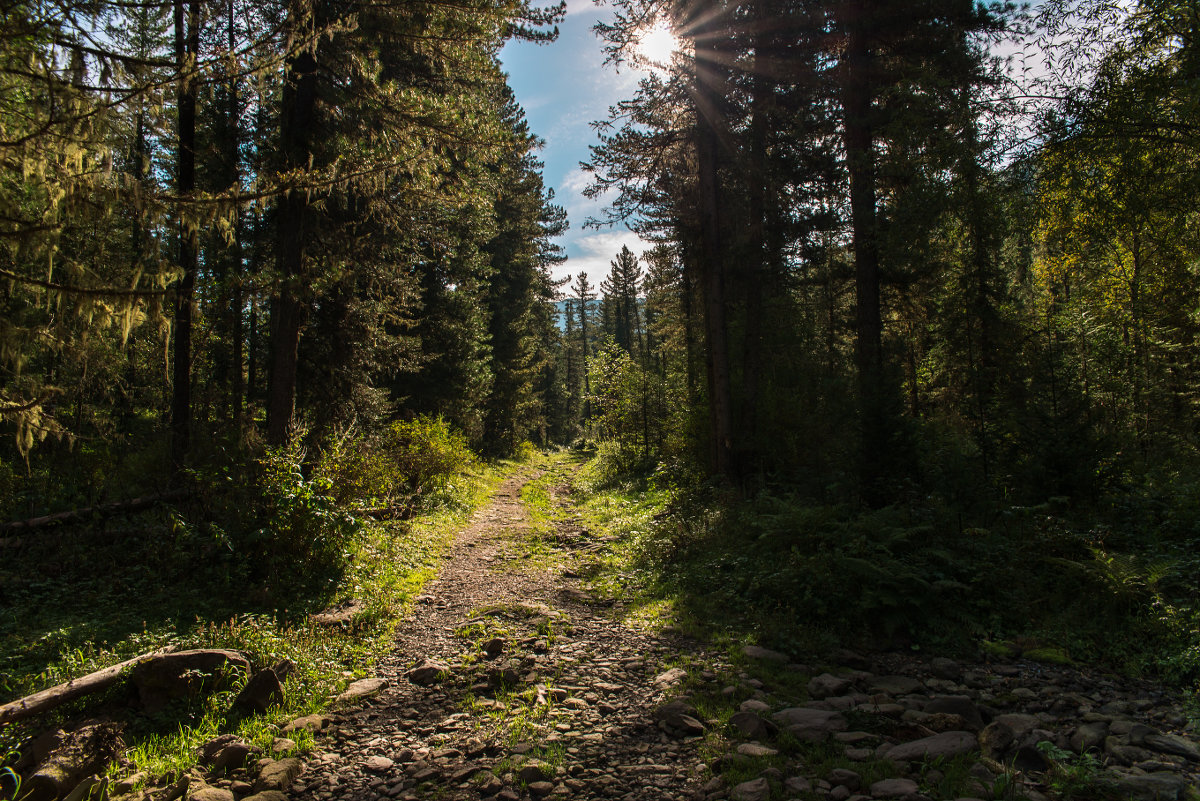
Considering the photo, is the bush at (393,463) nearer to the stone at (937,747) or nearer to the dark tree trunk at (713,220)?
the stone at (937,747)

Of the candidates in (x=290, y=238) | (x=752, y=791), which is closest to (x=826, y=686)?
(x=752, y=791)

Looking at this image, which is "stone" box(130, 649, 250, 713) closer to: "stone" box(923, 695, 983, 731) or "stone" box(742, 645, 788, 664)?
"stone" box(742, 645, 788, 664)

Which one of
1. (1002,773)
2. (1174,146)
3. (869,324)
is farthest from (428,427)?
(1174,146)

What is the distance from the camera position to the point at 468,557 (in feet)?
33.2

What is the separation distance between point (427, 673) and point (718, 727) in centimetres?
280

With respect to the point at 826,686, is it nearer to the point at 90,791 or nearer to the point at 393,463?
the point at 90,791

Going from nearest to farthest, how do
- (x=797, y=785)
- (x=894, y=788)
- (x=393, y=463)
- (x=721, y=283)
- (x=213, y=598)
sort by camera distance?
(x=894, y=788), (x=797, y=785), (x=213, y=598), (x=393, y=463), (x=721, y=283)

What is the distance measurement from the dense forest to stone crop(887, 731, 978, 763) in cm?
206

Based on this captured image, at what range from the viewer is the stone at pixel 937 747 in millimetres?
3586

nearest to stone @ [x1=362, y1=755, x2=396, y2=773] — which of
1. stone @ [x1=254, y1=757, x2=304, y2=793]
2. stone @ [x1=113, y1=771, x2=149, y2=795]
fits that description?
stone @ [x1=254, y1=757, x2=304, y2=793]

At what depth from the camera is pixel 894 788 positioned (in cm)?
319

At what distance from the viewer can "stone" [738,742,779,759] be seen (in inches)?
144

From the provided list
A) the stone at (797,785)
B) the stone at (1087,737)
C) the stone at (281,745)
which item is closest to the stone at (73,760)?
the stone at (281,745)

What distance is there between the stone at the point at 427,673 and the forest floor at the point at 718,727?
25mm
